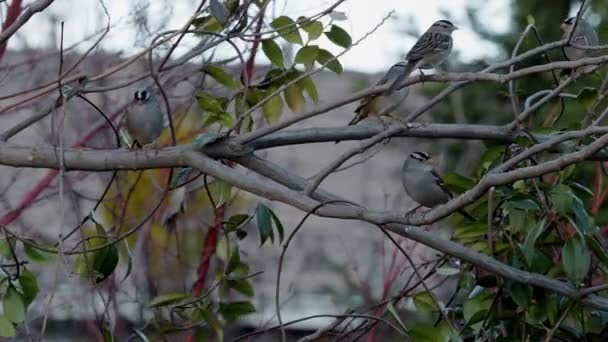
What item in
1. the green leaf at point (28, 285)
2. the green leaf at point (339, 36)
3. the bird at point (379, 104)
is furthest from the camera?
the bird at point (379, 104)

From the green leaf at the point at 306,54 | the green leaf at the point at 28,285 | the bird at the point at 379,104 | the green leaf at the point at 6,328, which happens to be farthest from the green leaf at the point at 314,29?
the green leaf at the point at 6,328

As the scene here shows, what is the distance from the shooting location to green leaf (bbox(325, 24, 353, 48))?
3.92 meters

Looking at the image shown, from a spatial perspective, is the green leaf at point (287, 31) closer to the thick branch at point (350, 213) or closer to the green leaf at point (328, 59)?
the green leaf at point (328, 59)

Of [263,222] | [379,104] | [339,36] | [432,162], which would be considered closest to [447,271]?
[263,222]

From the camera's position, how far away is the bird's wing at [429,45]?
4902 millimetres

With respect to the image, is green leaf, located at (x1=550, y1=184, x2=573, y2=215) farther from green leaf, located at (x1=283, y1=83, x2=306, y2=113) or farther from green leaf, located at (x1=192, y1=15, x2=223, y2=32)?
green leaf, located at (x1=192, y1=15, x2=223, y2=32)

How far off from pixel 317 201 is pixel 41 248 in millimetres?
884

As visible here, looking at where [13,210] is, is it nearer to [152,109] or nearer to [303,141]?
[152,109]

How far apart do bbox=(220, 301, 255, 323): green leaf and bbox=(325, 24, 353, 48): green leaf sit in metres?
1.04

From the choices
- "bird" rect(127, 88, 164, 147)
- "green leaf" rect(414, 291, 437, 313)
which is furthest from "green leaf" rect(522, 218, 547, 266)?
"bird" rect(127, 88, 164, 147)

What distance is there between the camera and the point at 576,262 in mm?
3598

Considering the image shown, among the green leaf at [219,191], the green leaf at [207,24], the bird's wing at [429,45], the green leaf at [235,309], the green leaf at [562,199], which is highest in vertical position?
the green leaf at [207,24]

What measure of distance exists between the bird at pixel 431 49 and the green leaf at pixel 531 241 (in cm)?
104

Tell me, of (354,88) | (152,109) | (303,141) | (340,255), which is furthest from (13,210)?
(340,255)
